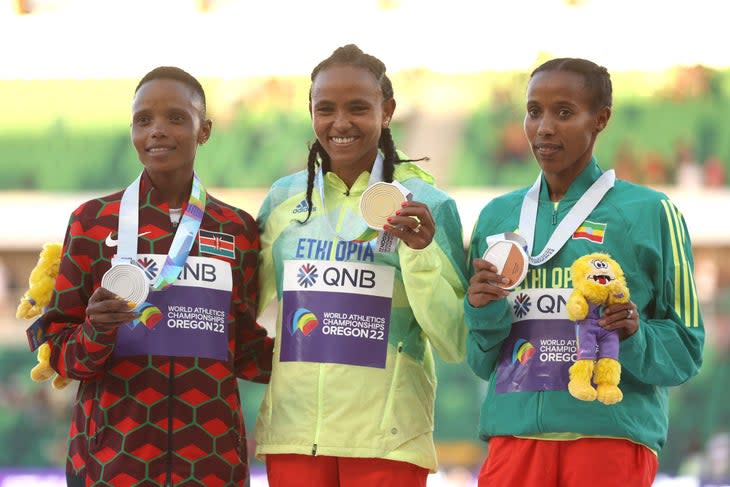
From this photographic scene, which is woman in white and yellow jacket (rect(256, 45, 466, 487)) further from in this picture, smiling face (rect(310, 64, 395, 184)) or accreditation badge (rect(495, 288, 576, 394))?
accreditation badge (rect(495, 288, 576, 394))

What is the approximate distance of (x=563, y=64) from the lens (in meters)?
3.28

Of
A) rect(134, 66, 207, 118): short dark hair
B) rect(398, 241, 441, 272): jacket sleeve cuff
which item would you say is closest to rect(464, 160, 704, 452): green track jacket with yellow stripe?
rect(398, 241, 441, 272): jacket sleeve cuff

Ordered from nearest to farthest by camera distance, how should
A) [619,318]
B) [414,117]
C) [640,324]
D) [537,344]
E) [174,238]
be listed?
[619,318] → [640,324] → [537,344] → [174,238] → [414,117]

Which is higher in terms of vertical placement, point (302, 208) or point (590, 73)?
point (590, 73)

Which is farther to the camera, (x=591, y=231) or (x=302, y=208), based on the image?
(x=302, y=208)

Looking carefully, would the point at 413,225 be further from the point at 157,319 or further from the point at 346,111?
the point at 157,319

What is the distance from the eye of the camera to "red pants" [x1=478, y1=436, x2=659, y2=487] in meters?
3.03

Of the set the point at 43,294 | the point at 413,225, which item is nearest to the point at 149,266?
the point at 43,294

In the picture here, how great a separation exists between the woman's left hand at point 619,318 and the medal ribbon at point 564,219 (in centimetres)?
29

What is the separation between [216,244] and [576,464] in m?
1.17

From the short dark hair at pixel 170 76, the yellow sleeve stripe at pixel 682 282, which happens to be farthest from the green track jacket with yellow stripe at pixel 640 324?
the short dark hair at pixel 170 76

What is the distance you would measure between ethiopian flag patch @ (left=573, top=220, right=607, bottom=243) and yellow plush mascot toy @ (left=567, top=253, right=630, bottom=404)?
223 mm

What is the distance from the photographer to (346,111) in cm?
341

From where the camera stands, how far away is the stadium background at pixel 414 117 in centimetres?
859
